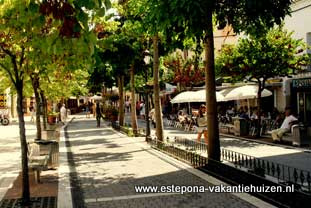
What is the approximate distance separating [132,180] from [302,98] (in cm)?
1854

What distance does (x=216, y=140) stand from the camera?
37.1ft

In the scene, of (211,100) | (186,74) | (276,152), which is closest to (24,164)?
(211,100)

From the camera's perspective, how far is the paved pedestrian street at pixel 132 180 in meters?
8.19

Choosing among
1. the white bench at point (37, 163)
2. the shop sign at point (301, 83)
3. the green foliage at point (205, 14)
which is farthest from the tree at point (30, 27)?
the shop sign at point (301, 83)

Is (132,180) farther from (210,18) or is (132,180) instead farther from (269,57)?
(269,57)

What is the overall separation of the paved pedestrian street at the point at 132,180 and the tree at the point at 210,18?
4.83 ft

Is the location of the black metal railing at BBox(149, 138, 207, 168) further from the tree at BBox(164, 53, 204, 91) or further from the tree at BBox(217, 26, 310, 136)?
the tree at BBox(164, 53, 204, 91)

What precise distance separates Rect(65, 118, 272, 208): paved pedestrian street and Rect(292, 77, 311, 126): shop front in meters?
12.0

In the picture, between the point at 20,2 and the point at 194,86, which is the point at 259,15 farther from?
the point at 194,86

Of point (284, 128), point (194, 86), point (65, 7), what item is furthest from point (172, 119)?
point (65, 7)

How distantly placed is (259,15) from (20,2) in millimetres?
5418

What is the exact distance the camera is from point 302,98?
26.7 metres

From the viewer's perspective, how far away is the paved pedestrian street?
26.9ft

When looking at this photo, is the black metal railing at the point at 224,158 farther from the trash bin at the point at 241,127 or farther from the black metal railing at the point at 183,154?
the trash bin at the point at 241,127
